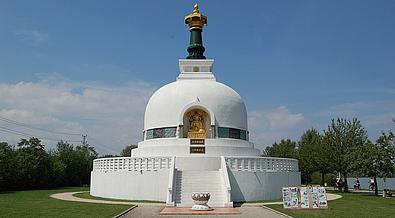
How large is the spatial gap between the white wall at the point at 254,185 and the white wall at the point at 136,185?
411cm

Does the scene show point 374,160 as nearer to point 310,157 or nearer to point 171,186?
point 310,157

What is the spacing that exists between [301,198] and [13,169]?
2866 centimetres

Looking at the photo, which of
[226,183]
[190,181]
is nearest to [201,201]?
[226,183]

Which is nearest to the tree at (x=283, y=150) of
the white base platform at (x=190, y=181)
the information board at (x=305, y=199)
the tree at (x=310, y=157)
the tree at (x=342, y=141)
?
the tree at (x=310, y=157)

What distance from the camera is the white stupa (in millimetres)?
21516

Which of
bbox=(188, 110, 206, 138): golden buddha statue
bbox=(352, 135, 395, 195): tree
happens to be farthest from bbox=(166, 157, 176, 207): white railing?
bbox=(352, 135, 395, 195): tree

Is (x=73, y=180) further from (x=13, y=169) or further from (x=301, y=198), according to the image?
(x=301, y=198)

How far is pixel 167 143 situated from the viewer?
86.5 ft

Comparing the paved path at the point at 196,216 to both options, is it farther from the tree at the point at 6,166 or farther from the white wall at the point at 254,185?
the tree at the point at 6,166

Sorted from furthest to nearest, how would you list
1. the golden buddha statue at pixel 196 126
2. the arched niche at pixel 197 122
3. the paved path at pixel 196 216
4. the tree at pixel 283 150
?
the tree at pixel 283 150 < the golden buddha statue at pixel 196 126 < the arched niche at pixel 197 122 < the paved path at pixel 196 216

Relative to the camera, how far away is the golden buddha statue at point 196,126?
89.7 feet

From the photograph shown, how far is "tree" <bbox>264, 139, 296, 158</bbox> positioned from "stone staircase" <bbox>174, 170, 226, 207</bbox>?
1043 inches

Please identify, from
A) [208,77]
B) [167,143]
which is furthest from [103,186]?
[208,77]

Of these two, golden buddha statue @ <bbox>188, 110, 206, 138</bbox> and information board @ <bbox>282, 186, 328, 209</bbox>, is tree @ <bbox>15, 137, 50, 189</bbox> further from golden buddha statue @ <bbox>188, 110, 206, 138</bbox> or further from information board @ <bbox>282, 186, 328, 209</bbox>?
information board @ <bbox>282, 186, 328, 209</bbox>
